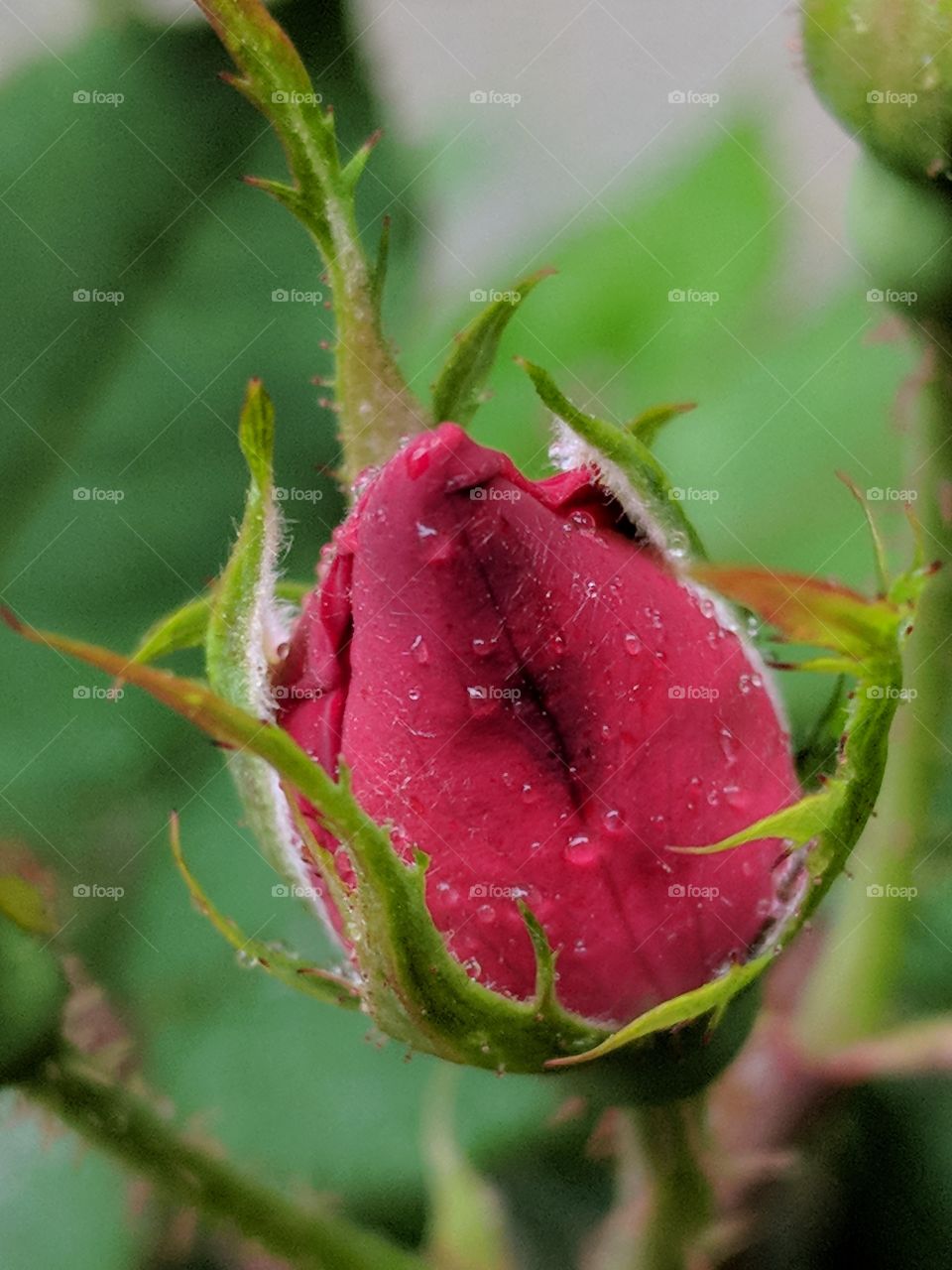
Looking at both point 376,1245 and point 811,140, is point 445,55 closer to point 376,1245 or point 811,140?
point 811,140

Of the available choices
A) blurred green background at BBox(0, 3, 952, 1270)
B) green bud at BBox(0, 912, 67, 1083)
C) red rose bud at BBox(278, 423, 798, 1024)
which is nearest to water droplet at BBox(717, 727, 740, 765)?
red rose bud at BBox(278, 423, 798, 1024)

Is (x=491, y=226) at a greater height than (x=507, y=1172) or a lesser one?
greater

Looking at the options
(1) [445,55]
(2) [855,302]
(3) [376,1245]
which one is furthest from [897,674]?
(1) [445,55]

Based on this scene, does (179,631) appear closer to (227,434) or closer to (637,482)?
(637,482)

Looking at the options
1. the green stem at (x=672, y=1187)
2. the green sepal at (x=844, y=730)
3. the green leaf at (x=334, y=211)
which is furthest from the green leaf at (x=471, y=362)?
the green stem at (x=672, y=1187)

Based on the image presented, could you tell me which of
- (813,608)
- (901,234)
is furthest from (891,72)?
(813,608)

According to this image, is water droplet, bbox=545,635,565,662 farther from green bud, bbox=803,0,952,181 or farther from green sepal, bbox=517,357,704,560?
green bud, bbox=803,0,952,181
